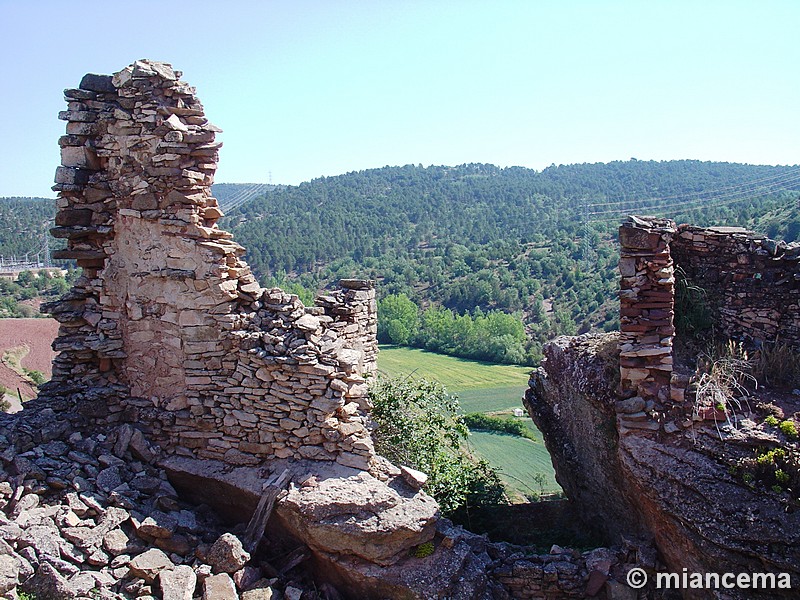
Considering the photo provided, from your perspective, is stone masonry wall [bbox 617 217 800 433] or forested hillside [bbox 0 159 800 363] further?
forested hillside [bbox 0 159 800 363]

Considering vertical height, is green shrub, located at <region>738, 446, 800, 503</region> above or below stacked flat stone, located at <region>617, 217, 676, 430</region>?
below

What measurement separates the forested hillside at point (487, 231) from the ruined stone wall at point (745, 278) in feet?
98.7

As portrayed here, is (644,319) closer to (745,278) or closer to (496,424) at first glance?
(745,278)

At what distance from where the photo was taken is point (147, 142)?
7.90 meters

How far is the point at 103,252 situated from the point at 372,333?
4256 mm

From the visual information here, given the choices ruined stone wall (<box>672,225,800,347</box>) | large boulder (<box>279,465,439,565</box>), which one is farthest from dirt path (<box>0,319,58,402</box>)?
ruined stone wall (<box>672,225,800,347</box>)

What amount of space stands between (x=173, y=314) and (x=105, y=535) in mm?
2629

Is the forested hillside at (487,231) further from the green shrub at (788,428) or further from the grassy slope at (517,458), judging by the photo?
the green shrub at (788,428)

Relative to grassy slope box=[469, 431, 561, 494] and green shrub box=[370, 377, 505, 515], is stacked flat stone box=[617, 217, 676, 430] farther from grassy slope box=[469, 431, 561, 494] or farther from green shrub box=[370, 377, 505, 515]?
grassy slope box=[469, 431, 561, 494]

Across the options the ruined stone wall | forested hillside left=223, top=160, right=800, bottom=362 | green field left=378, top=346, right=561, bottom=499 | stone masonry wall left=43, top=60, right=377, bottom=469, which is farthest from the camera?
forested hillside left=223, top=160, right=800, bottom=362

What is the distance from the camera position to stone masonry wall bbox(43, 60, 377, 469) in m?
7.59

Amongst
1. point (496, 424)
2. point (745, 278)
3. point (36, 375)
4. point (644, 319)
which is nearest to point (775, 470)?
point (644, 319)

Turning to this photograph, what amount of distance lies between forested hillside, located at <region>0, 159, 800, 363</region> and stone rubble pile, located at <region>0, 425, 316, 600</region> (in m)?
31.6

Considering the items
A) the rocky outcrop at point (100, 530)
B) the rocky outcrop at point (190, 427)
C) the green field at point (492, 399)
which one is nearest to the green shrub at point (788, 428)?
the rocky outcrop at point (190, 427)
